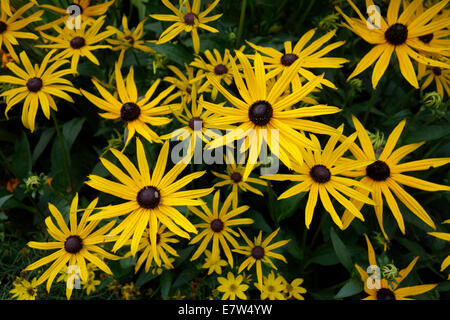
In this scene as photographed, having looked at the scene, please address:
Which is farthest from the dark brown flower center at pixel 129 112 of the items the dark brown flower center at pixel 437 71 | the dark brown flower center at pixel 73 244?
the dark brown flower center at pixel 437 71

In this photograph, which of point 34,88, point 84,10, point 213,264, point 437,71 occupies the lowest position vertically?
point 213,264

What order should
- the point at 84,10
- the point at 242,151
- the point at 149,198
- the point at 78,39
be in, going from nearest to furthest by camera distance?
the point at 242,151 → the point at 149,198 → the point at 78,39 → the point at 84,10

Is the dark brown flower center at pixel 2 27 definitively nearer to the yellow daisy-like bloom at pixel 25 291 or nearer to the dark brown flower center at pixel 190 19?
the dark brown flower center at pixel 190 19

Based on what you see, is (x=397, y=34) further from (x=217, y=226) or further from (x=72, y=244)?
(x=72, y=244)

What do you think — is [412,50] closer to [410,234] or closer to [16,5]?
[410,234]

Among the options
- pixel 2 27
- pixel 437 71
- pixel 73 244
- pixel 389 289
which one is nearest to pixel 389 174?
pixel 389 289
